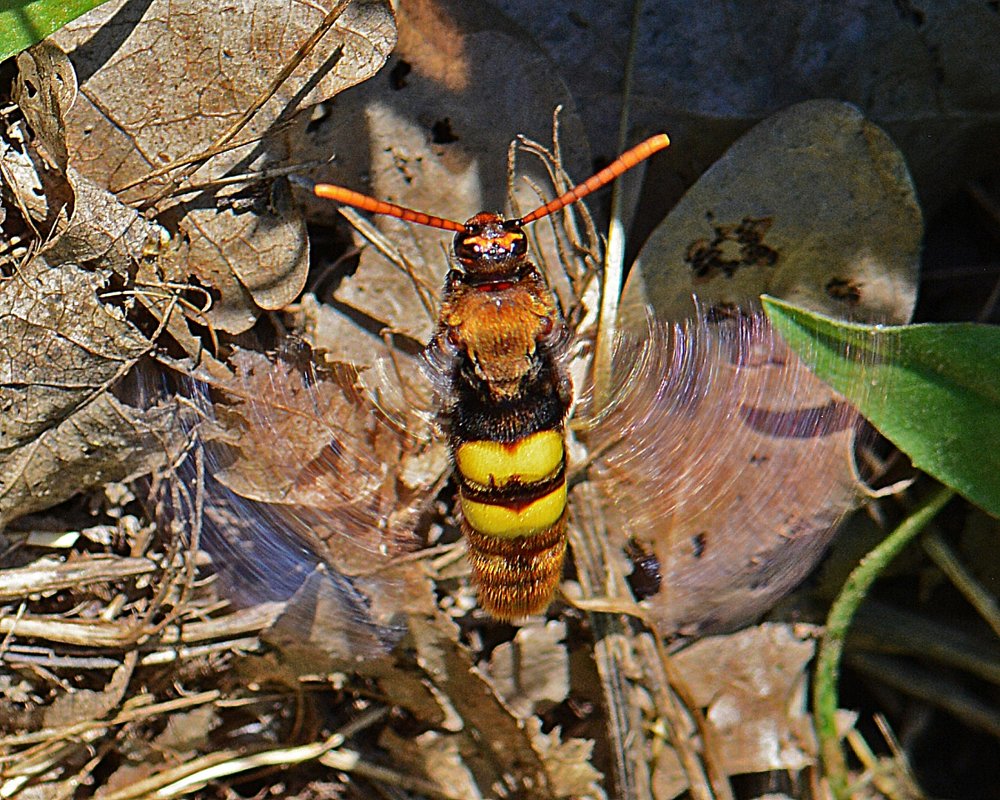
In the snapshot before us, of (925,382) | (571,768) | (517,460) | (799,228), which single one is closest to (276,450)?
(517,460)

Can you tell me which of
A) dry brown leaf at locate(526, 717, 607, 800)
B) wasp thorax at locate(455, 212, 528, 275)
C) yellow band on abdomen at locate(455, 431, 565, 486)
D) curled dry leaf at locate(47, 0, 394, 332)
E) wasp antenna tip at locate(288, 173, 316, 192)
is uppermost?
curled dry leaf at locate(47, 0, 394, 332)

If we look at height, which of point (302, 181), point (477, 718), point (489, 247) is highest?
point (302, 181)

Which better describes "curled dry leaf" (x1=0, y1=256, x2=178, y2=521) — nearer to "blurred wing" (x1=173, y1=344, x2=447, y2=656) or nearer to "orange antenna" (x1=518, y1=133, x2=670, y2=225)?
"blurred wing" (x1=173, y1=344, x2=447, y2=656)

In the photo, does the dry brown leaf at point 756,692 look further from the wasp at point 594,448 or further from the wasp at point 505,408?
the wasp at point 505,408

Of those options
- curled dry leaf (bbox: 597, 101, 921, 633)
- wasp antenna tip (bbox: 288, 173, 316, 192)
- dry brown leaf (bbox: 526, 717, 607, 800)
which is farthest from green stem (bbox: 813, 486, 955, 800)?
wasp antenna tip (bbox: 288, 173, 316, 192)

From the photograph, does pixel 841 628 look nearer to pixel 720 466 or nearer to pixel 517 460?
pixel 720 466

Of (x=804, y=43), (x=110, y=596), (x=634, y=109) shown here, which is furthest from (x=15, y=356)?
(x=804, y=43)
